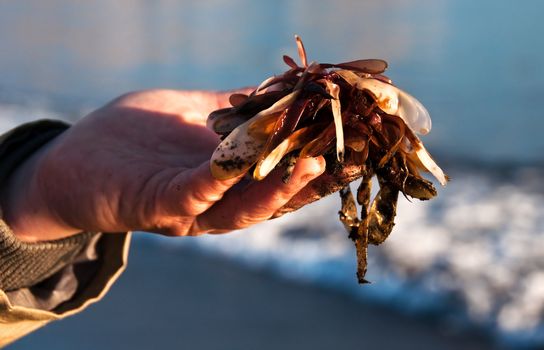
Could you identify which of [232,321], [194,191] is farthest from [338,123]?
[232,321]

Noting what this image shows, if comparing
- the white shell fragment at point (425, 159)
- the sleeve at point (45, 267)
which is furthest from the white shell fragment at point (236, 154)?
the sleeve at point (45, 267)

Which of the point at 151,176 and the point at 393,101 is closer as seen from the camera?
the point at 393,101

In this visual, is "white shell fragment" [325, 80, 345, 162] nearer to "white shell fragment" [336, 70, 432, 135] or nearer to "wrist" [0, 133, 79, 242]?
"white shell fragment" [336, 70, 432, 135]

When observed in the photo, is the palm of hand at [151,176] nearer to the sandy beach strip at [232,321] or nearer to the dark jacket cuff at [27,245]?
the dark jacket cuff at [27,245]

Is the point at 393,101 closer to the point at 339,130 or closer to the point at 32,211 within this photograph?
the point at 339,130

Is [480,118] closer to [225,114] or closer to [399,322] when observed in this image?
[399,322]

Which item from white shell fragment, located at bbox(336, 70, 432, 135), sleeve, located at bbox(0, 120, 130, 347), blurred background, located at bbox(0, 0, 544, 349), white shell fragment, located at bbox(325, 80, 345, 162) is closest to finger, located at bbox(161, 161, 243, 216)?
white shell fragment, located at bbox(325, 80, 345, 162)

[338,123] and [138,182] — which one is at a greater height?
[338,123]
